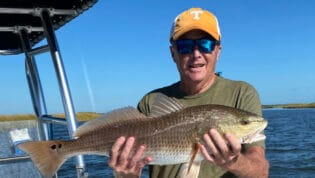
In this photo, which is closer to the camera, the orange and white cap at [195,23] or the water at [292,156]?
the orange and white cap at [195,23]

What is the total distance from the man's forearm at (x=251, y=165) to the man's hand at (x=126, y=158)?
2.32ft

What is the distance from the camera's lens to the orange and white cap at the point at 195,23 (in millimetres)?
4055

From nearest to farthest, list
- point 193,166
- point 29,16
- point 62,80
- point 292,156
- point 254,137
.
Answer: point 193,166
point 254,137
point 62,80
point 29,16
point 292,156

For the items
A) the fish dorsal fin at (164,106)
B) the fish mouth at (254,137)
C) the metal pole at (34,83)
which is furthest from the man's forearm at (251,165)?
the metal pole at (34,83)

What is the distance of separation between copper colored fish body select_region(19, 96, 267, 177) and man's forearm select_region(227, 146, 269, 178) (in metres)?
0.16

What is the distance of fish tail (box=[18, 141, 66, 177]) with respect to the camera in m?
4.00

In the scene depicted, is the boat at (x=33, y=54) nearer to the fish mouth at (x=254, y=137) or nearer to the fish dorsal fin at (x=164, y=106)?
the fish dorsal fin at (x=164, y=106)

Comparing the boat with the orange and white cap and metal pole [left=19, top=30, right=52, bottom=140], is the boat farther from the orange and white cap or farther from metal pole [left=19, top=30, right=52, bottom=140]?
the orange and white cap

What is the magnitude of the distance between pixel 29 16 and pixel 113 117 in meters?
2.97

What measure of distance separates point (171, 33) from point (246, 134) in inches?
47.9

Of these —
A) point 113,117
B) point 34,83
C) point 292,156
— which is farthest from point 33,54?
point 292,156

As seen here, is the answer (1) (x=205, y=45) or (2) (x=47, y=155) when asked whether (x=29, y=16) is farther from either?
(1) (x=205, y=45)

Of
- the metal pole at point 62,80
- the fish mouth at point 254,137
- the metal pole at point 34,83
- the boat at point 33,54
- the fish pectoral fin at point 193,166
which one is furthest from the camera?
the metal pole at point 34,83

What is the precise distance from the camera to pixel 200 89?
413 cm
